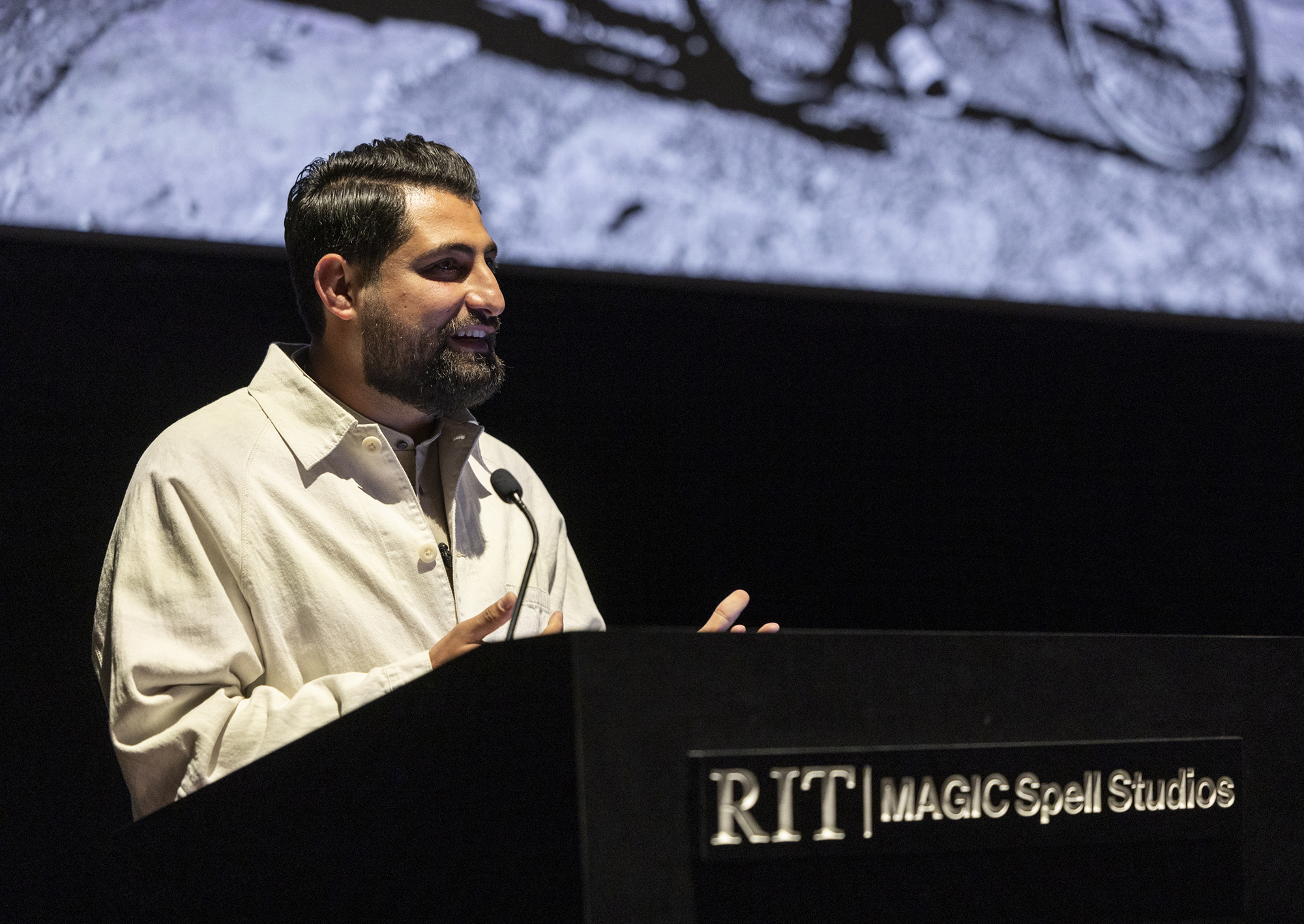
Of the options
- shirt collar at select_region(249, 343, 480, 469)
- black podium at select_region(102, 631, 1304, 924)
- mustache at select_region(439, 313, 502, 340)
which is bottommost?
black podium at select_region(102, 631, 1304, 924)

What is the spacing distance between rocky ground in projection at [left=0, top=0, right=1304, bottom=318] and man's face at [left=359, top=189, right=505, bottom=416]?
1.23 ft

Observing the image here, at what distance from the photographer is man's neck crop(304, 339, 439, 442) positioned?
1.50m

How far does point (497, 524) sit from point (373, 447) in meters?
0.21

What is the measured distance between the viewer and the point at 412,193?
1.50 meters

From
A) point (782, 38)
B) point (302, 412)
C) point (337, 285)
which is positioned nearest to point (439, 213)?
point (337, 285)

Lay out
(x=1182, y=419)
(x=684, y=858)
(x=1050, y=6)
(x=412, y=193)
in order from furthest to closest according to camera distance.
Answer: (x=1182, y=419) < (x=1050, y=6) < (x=412, y=193) < (x=684, y=858)

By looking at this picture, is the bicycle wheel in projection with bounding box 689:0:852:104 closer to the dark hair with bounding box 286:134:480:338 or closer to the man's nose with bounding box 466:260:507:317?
the dark hair with bounding box 286:134:480:338

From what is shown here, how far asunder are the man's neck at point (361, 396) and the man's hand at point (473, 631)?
1.97ft

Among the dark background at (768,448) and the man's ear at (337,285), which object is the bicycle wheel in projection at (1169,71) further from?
the man's ear at (337,285)

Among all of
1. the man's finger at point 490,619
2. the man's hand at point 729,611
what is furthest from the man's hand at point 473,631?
the man's hand at point 729,611

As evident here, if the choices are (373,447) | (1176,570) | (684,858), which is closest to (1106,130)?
(1176,570)

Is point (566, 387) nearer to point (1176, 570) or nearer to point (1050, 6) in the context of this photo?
point (1050, 6)

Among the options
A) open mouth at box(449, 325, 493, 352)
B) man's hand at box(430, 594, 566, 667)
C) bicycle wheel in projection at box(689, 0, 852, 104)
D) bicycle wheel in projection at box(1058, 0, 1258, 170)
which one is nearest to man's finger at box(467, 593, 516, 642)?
man's hand at box(430, 594, 566, 667)

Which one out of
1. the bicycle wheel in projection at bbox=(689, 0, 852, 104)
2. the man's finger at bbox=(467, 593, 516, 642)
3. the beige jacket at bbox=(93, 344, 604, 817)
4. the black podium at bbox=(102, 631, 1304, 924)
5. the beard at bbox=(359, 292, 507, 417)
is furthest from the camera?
the bicycle wheel in projection at bbox=(689, 0, 852, 104)
